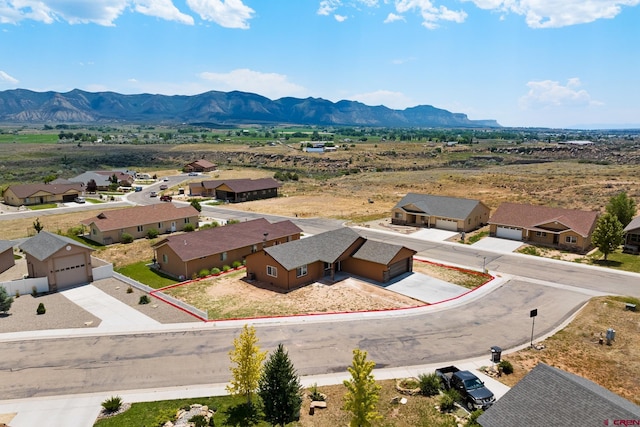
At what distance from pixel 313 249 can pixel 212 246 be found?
1146cm

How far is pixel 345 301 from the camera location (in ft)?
119

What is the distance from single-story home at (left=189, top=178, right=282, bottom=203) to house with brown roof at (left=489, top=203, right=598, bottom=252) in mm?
52164

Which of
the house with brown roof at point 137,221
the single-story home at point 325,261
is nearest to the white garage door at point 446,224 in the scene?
the single-story home at point 325,261

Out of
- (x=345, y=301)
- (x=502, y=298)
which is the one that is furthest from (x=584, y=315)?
(x=345, y=301)

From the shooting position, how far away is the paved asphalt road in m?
24.7

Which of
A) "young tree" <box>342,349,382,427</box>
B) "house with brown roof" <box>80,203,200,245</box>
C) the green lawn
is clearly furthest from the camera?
"house with brown roof" <box>80,203,200,245</box>

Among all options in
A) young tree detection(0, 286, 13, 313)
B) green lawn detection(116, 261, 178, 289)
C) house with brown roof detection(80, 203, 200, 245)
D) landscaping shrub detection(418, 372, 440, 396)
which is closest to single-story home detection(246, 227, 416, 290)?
green lawn detection(116, 261, 178, 289)

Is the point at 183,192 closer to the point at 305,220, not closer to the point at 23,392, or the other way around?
the point at 305,220

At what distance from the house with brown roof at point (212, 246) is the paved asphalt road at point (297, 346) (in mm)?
13968

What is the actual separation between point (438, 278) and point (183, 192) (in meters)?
74.9

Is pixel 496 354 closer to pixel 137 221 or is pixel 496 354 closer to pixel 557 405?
pixel 557 405

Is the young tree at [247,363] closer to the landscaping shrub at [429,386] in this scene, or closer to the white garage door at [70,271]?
the landscaping shrub at [429,386]

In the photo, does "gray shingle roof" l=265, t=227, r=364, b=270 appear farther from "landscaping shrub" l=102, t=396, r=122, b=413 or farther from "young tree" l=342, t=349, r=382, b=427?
"young tree" l=342, t=349, r=382, b=427

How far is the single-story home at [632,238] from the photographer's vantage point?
164ft
